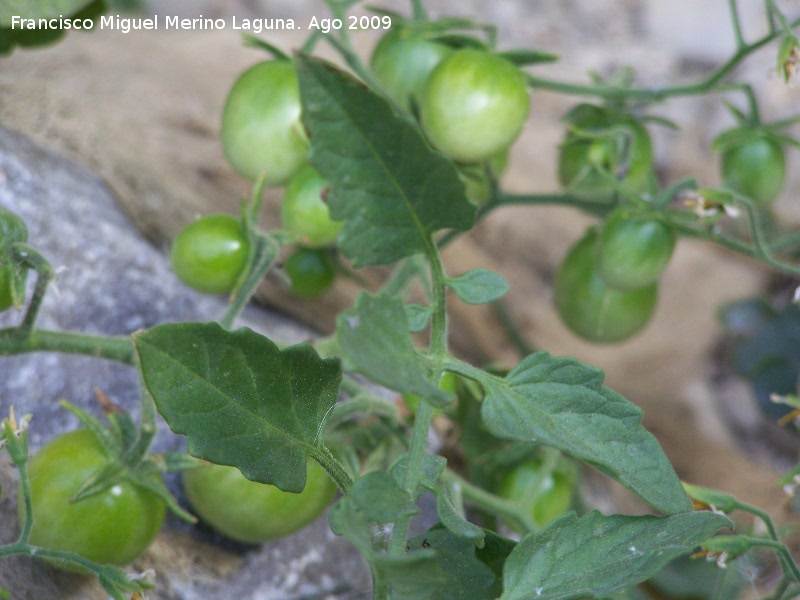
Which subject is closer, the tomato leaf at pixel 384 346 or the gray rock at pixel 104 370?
the tomato leaf at pixel 384 346

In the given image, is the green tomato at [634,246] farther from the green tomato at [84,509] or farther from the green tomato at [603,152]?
the green tomato at [84,509]

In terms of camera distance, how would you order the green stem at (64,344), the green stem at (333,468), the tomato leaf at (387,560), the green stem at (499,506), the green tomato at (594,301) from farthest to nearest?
the green tomato at (594,301)
the green stem at (499,506)
the green stem at (64,344)
the green stem at (333,468)
the tomato leaf at (387,560)

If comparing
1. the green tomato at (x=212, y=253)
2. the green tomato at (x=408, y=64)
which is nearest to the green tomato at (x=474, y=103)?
the green tomato at (x=408, y=64)

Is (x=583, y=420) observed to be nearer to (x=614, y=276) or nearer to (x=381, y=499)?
(x=381, y=499)

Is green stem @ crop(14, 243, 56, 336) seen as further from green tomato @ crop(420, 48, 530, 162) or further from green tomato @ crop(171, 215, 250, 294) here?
green tomato @ crop(420, 48, 530, 162)

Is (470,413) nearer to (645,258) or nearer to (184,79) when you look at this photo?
(645,258)
